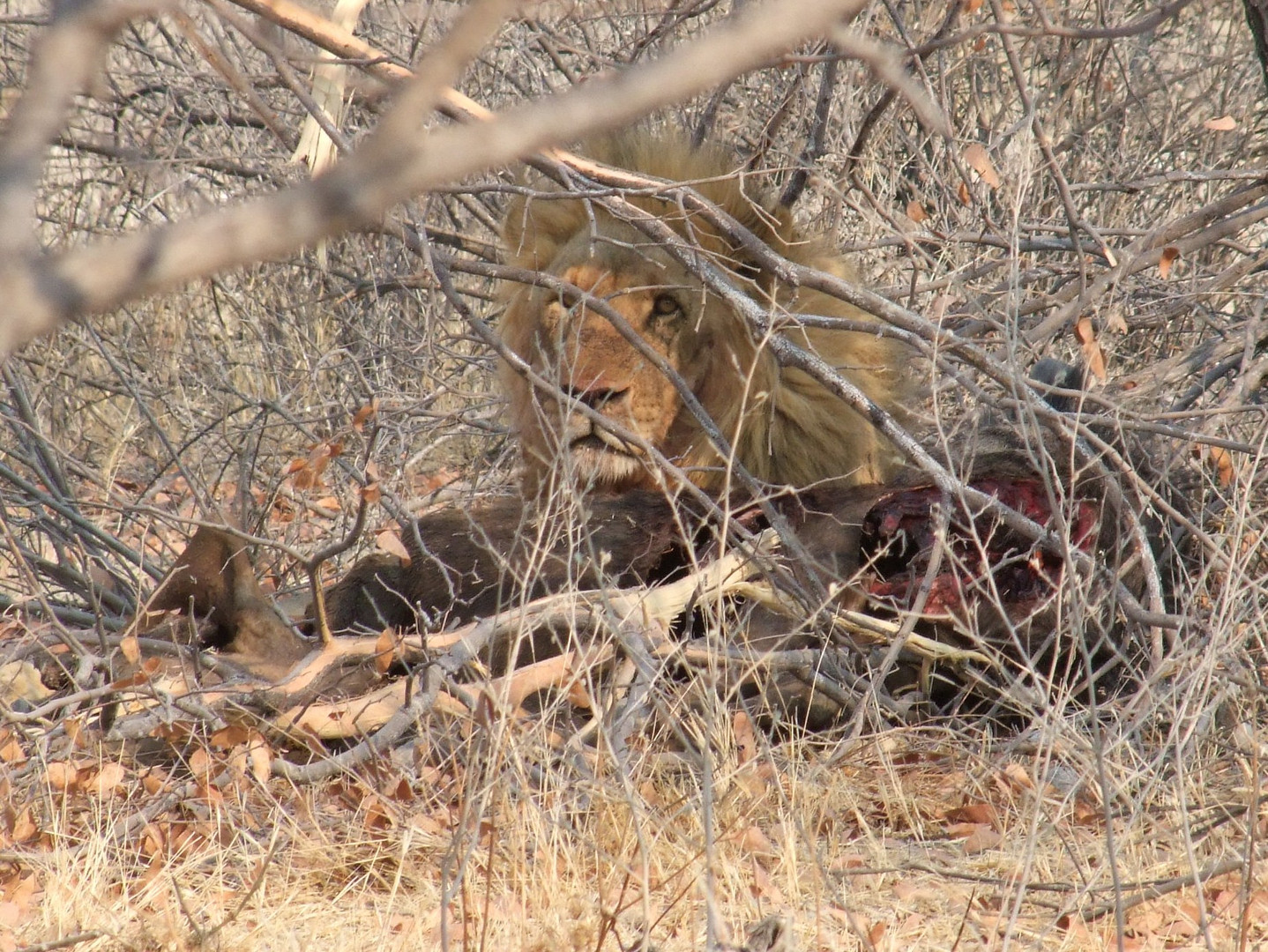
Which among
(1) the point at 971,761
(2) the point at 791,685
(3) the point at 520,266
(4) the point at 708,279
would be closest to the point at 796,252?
(4) the point at 708,279

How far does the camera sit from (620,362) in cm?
412

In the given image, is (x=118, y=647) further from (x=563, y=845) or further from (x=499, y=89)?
(x=499, y=89)

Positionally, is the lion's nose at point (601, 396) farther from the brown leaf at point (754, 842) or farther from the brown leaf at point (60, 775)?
the brown leaf at point (60, 775)

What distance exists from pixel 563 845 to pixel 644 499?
129cm

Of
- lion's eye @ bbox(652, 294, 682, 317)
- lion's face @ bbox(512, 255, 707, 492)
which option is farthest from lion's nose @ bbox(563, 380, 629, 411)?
lion's eye @ bbox(652, 294, 682, 317)

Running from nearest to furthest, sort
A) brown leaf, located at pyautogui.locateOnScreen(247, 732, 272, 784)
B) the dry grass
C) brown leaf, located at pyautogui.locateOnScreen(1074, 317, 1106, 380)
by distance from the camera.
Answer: the dry grass, brown leaf, located at pyautogui.locateOnScreen(247, 732, 272, 784), brown leaf, located at pyautogui.locateOnScreen(1074, 317, 1106, 380)

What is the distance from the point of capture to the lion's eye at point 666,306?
4.29m

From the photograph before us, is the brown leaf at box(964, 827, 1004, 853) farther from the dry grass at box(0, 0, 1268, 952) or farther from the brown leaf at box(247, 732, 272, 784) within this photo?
the brown leaf at box(247, 732, 272, 784)

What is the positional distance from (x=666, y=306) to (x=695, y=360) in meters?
0.19

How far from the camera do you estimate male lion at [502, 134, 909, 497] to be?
412 cm

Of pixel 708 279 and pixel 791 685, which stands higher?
pixel 708 279

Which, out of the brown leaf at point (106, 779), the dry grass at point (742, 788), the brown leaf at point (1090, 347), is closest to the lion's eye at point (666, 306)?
the dry grass at point (742, 788)

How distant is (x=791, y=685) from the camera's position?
12.3 feet

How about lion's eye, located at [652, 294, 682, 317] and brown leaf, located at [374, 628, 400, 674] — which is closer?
brown leaf, located at [374, 628, 400, 674]
